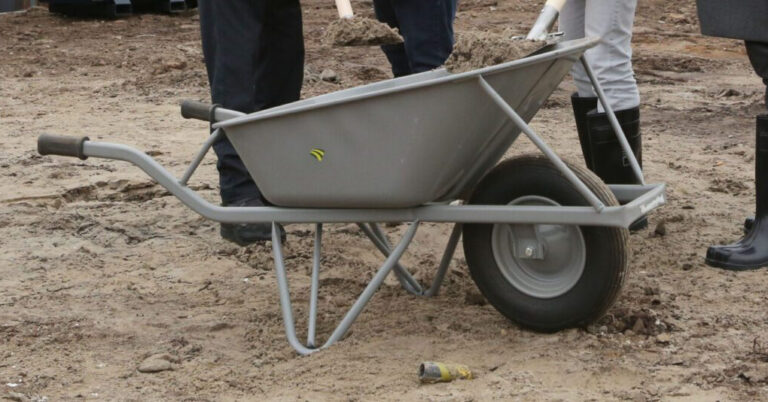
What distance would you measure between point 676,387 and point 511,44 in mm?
937

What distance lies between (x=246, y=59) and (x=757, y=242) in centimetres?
178

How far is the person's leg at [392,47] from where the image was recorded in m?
4.07

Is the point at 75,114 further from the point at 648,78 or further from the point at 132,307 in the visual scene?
the point at 648,78

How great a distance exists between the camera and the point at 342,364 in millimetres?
2930

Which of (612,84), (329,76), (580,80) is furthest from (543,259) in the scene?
(329,76)

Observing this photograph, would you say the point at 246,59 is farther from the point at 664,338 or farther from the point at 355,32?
the point at 664,338

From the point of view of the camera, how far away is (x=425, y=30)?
387cm

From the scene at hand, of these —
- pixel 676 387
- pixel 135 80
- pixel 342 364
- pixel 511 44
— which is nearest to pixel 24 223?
pixel 342 364

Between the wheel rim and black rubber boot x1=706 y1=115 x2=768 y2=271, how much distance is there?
86cm

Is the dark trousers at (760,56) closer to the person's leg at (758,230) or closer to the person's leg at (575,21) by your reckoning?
the person's leg at (758,230)

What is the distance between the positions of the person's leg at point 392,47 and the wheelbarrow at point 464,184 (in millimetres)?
909

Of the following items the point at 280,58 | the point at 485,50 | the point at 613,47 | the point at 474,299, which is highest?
the point at 485,50

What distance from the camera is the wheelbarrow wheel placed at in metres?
2.92

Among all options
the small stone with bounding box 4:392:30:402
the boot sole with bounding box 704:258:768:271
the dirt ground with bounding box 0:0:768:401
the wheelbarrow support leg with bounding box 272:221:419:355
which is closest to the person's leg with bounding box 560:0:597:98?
the dirt ground with bounding box 0:0:768:401
